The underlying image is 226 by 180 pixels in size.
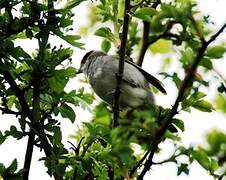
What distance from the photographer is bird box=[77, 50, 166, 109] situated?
4324mm

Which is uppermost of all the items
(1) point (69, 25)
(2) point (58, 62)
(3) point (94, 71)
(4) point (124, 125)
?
(3) point (94, 71)

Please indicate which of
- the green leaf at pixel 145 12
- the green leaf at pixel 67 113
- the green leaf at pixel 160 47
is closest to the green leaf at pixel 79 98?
the green leaf at pixel 67 113

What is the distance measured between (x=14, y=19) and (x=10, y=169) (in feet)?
2.63

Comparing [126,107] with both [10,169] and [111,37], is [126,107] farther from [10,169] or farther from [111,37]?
[10,169]

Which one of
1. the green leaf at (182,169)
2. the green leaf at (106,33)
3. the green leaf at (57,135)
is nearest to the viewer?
the green leaf at (182,169)

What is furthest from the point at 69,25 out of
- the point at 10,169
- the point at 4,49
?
the point at 10,169

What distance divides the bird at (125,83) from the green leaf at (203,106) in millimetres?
1715

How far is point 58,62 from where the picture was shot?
302 cm

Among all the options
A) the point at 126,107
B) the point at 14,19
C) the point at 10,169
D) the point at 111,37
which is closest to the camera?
the point at 10,169

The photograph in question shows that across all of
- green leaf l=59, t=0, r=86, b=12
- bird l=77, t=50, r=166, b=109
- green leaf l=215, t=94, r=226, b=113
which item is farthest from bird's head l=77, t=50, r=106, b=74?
green leaf l=215, t=94, r=226, b=113

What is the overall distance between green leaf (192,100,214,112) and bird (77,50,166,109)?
1.72 meters

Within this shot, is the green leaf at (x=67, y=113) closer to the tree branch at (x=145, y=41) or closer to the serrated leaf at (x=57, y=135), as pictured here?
the serrated leaf at (x=57, y=135)

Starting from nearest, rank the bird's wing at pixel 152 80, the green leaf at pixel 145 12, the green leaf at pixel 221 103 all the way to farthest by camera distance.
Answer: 1. the green leaf at pixel 221 103
2. the green leaf at pixel 145 12
3. the bird's wing at pixel 152 80

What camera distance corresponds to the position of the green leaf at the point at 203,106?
2.43 m
